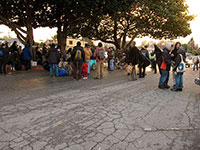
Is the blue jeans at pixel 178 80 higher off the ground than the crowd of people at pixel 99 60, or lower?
lower

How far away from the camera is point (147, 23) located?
2136 cm

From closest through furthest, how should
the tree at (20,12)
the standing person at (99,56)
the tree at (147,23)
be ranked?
the standing person at (99,56) < the tree at (20,12) < the tree at (147,23)

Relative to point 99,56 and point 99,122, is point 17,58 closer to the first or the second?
point 99,56

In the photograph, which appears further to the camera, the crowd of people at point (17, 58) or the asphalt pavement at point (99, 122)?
the crowd of people at point (17, 58)

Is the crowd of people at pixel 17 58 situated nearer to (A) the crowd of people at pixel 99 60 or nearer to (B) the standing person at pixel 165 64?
(A) the crowd of people at pixel 99 60

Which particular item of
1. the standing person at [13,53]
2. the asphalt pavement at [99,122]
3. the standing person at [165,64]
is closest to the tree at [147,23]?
the standing person at [13,53]

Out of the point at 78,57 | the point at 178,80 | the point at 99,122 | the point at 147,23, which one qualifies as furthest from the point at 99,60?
the point at 147,23

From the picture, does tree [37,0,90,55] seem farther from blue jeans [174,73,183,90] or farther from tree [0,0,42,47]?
blue jeans [174,73,183,90]

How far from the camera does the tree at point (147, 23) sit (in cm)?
1858

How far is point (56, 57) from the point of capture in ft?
32.7

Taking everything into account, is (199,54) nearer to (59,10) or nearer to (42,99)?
(59,10)

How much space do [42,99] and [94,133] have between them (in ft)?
9.13

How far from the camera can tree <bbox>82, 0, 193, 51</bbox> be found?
18.6m

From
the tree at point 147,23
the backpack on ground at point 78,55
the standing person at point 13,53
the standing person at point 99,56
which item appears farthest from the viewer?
the tree at point 147,23
